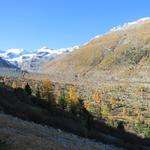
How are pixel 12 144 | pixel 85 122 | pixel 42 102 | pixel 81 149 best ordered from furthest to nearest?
pixel 42 102 → pixel 85 122 → pixel 81 149 → pixel 12 144

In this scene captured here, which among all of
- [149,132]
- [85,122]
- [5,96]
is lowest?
[149,132]

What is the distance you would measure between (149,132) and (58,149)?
119 m

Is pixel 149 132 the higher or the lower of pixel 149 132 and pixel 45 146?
the lower

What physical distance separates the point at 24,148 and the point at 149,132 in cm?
12261

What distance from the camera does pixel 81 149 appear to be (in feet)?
114

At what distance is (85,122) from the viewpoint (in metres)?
86.9

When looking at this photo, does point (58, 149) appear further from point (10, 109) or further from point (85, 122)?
point (85, 122)

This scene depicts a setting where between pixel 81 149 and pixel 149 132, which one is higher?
pixel 81 149

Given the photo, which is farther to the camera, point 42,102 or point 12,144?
point 42,102

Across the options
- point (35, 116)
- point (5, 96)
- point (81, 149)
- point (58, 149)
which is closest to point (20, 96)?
point (5, 96)

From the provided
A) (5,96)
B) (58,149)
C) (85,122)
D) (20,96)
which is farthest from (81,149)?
(20,96)

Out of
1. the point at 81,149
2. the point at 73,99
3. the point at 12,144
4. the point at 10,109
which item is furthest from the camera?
the point at 73,99

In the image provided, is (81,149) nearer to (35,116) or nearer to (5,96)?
(35,116)

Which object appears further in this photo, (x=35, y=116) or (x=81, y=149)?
(x=35, y=116)
